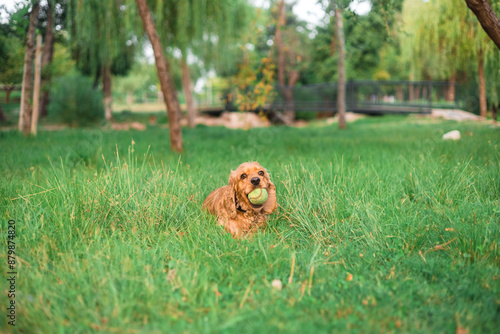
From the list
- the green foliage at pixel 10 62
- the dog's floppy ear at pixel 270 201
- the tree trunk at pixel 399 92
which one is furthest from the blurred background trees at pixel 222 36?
the dog's floppy ear at pixel 270 201

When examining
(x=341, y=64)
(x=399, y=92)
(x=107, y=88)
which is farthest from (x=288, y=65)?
(x=341, y=64)

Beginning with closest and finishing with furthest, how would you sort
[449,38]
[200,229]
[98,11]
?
1. [200,229]
2. [98,11]
3. [449,38]

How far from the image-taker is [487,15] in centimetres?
473

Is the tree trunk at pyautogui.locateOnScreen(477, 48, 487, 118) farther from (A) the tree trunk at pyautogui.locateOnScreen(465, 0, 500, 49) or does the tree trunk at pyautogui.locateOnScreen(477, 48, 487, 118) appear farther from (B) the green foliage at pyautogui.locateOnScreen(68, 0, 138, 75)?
(B) the green foliage at pyautogui.locateOnScreen(68, 0, 138, 75)

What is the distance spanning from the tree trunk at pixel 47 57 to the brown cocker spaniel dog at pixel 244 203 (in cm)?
934

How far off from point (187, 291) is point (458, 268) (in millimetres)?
1836

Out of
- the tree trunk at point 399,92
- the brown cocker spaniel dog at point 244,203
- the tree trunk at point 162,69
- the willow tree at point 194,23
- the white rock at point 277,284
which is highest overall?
the willow tree at point 194,23

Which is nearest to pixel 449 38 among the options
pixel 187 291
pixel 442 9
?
pixel 442 9

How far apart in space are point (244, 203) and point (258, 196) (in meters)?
0.17

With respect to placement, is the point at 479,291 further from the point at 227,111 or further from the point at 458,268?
the point at 227,111

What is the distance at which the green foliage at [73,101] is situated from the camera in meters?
14.8

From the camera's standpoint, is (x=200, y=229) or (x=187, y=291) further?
(x=200, y=229)

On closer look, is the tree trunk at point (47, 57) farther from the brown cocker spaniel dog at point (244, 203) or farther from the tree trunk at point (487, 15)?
the tree trunk at point (487, 15)

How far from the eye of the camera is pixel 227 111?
22328 millimetres
